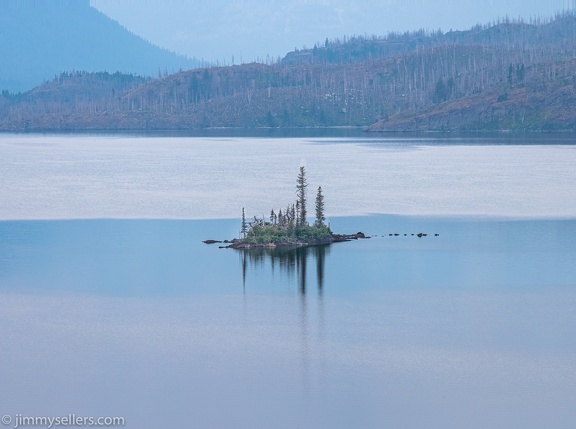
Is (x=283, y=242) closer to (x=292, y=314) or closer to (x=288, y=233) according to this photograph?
(x=288, y=233)

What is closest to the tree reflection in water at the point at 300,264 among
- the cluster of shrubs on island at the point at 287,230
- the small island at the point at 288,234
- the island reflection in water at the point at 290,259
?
the island reflection in water at the point at 290,259

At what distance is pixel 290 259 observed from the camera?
156 ft

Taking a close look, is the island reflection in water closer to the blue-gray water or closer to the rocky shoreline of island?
the blue-gray water

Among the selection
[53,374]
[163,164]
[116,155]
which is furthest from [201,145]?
[53,374]

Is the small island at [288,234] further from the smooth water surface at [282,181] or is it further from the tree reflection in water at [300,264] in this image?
the smooth water surface at [282,181]

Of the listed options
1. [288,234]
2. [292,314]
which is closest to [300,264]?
[288,234]

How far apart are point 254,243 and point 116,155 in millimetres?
84234

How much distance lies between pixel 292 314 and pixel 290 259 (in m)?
10.8

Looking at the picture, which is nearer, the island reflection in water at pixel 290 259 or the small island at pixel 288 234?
the island reflection in water at pixel 290 259

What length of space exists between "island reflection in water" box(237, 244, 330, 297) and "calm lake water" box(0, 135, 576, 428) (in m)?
0.19

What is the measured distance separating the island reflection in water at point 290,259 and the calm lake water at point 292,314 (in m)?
0.19

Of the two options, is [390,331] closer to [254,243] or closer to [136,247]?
[254,243]

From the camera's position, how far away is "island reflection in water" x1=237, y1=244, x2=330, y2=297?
44062mm

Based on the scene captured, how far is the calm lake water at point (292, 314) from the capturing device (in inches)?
1073
